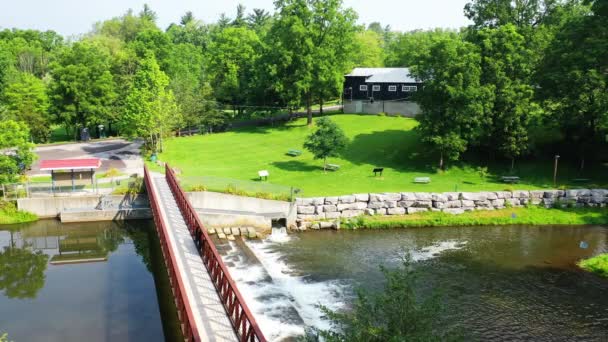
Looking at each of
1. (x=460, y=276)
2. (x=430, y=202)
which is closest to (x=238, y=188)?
(x=430, y=202)

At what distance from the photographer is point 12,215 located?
1355 inches

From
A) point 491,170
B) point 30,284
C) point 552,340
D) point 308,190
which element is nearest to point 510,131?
point 491,170

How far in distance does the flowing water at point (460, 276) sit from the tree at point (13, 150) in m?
16.8

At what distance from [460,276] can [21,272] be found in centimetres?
2227

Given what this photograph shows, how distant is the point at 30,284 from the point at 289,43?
126 ft

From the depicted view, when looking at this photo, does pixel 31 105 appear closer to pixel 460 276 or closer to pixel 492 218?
pixel 492 218

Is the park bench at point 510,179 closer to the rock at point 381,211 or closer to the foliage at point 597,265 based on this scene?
the rock at point 381,211

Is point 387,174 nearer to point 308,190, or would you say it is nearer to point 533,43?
point 308,190

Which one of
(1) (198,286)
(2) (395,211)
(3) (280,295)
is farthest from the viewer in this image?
(2) (395,211)

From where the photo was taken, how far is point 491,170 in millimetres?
43188

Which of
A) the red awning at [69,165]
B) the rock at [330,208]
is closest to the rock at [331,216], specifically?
the rock at [330,208]

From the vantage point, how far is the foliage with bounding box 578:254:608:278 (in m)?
26.4

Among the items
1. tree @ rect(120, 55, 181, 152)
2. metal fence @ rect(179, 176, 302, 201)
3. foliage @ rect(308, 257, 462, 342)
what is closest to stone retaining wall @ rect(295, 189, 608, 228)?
metal fence @ rect(179, 176, 302, 201)

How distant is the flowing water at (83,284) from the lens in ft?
66.2
